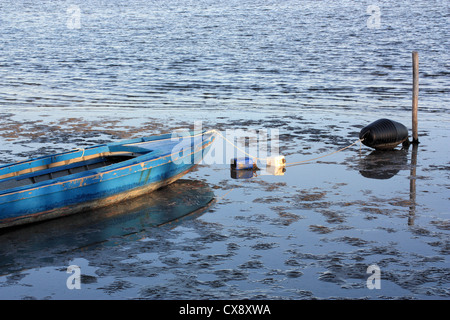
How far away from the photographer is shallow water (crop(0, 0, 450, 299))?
9.59 meters

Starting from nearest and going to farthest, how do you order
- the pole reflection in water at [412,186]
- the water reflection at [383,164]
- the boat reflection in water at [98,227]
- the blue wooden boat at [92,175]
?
the boat reflection in water at [98,227]
the blue wooden boat at [92,175]
the pole reflection in water at [412,186]
the water reflection at [383,164]

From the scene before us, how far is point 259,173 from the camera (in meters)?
15.6

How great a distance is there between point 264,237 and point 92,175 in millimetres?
3717

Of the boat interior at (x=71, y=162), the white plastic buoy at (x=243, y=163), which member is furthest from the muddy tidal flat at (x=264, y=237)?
the boat interior at (x=71, y=162)

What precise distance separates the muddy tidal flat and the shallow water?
0.13ft

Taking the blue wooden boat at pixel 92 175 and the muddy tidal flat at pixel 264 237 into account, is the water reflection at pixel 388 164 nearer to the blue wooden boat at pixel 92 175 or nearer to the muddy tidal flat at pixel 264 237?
the muddy tidal flat at pixel 264 237

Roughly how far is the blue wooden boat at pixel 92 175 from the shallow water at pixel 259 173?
43 centimetres

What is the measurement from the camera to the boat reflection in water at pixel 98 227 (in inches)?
418

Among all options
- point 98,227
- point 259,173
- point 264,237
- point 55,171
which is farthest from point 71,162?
point 264,237

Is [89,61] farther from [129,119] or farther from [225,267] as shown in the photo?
[225,267]

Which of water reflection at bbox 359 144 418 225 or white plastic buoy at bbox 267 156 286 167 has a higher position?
white plastic buoy at bbox 267 156 286 167

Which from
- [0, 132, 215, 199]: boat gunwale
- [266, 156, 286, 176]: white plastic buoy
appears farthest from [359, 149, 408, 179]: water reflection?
[0, 132, 215, 199]: boat gunwale

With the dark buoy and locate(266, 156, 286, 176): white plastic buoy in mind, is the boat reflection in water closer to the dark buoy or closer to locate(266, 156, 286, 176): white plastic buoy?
locate(266, 156, 286, 176): white plastic buoy

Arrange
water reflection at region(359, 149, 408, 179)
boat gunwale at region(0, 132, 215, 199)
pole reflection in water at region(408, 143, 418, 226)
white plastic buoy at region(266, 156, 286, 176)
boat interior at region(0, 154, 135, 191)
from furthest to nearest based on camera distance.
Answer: white plastic buoy at region(266, 156, 286, 176)
water reflection at region(359, 149, 408, 179)
boat interior at region(0, 154, 135, 191)
pole reflection in water at region(408, 143, 418, 226)
boat gunwale at region(0, 132, 215, 199)
